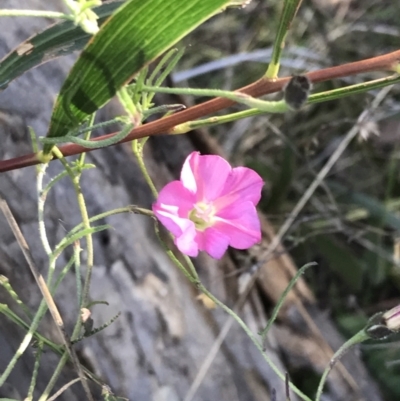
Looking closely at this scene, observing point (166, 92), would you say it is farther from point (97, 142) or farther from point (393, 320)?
point (393, 320)

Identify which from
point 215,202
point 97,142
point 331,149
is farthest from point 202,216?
point 331,149

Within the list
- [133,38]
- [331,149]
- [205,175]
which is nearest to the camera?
[133,38]

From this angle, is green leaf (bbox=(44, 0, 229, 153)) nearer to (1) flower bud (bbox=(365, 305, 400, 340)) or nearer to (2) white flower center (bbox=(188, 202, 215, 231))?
(2) white flower center (bbox=(188, 202, 215, 231))

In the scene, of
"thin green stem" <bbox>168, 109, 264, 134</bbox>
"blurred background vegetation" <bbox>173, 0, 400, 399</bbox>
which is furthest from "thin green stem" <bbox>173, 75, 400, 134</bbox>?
"blurred background vegetation" <bbox>173, 0, 400, 399</bbox>

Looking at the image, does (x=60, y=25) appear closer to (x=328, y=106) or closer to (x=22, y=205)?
(x=22, y=205)

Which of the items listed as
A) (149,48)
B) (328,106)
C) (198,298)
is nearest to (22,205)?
(198,298)
